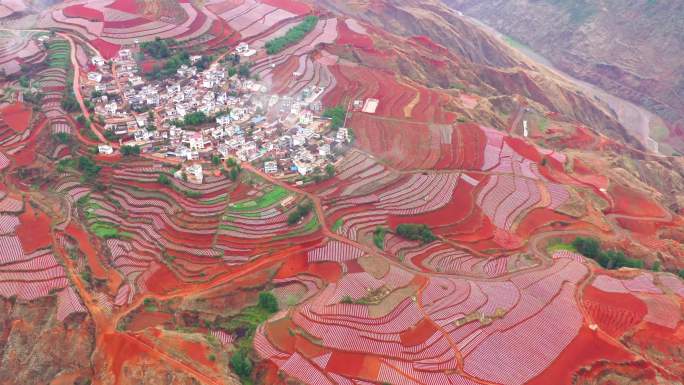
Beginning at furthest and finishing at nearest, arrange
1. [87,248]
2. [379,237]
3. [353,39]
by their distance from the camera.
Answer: [353,39], [379,237], [87,248]

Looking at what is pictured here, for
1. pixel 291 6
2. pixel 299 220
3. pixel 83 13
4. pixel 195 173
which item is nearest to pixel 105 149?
pixel 195 173

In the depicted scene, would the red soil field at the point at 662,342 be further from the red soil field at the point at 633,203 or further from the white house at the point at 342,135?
the white house at the point at 342,135

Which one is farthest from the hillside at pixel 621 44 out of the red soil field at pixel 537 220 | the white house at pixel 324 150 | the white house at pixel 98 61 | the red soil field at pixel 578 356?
the white house at pixel 98 61

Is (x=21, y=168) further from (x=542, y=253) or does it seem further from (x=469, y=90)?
(x=469, y=90)

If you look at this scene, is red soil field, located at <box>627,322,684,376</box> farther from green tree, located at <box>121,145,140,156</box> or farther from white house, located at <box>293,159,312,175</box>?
green tree, located at <box>121,145,140,156</box>

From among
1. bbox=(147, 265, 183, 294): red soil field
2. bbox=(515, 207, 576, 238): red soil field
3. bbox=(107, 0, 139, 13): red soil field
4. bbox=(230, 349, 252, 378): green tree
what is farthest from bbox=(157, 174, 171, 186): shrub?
bbox=(107, 0, 139, 13): red soil field

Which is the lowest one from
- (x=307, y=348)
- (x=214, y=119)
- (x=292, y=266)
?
(x=292, y=266)

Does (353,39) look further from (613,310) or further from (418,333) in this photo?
(613,310)
